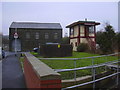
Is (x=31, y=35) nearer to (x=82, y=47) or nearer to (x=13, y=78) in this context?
(x=82, y=47)

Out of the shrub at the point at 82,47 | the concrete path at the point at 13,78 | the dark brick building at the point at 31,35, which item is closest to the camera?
the concrete path at the point at 13,78

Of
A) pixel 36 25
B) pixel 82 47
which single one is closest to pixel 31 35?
A: pixel 36 25

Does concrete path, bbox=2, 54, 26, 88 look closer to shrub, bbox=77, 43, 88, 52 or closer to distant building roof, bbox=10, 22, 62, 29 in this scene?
shrub, bbox=77, 43, 88, 52

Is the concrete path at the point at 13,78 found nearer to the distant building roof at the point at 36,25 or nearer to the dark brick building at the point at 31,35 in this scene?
the dark brick building at the point at 31,35

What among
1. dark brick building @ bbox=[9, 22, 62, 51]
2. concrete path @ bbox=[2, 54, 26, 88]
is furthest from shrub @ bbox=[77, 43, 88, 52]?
dark brick building @ bbox=[9, 22, 62, 51]

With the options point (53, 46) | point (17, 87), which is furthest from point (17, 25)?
point (17, 87)

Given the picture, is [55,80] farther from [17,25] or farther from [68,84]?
[17,25]

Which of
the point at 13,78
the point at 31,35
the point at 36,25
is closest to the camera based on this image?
the point at 13,78

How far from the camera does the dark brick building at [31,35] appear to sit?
1717 inches

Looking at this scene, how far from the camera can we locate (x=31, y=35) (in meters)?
44.8

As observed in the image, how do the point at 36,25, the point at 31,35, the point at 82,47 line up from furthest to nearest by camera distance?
the point at 36,25 → the point at 31,35 → the point at 82,47

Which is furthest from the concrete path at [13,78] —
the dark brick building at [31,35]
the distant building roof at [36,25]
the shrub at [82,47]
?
the distant building roof at [36,25]

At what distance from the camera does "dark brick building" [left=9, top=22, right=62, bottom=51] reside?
43622 mm

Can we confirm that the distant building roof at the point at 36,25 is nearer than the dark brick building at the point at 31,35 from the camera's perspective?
No
